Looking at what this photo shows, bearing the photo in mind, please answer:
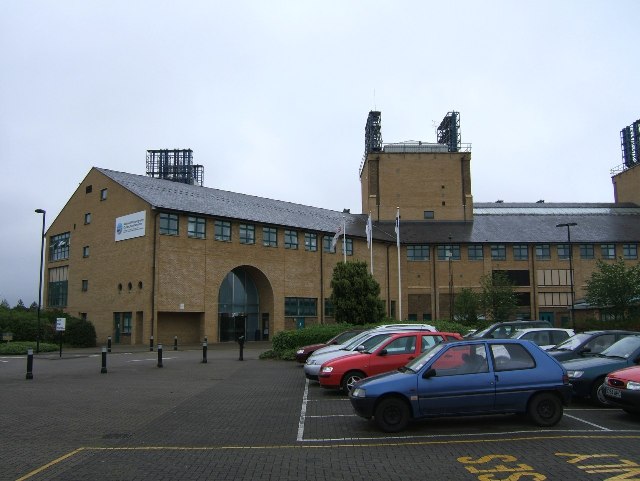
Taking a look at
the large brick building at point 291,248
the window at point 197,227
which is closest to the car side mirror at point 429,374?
the large brick building at point 291,248

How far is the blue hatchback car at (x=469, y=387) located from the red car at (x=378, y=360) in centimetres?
352

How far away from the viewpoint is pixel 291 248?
47062mm

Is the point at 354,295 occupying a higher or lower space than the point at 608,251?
lower

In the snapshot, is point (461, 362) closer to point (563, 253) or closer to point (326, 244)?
point (326, 244)

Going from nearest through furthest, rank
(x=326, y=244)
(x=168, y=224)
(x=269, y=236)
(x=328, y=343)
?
(x=328, y=343), (x=168, y=224), (x=269, y=236), (x=326, y=244)

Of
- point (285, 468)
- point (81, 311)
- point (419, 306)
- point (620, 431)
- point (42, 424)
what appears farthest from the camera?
point (419, 306)

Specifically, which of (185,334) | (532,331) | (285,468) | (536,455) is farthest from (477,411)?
(185,334)

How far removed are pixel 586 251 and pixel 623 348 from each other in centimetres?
4923

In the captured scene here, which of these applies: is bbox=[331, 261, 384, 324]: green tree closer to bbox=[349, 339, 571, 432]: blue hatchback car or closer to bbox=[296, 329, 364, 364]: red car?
bbox=[296, 329, 364, 364]: red car

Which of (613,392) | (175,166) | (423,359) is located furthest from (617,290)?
(175,166)

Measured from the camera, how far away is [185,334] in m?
40.6

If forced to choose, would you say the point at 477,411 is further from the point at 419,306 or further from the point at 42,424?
the point at 419,306

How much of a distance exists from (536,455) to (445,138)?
228 ft

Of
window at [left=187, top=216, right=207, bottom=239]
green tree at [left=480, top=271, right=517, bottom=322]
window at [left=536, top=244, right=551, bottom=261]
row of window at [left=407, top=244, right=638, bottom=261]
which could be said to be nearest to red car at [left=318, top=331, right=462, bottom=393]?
window at [left=187, top=216, right=207, bottom=239]
